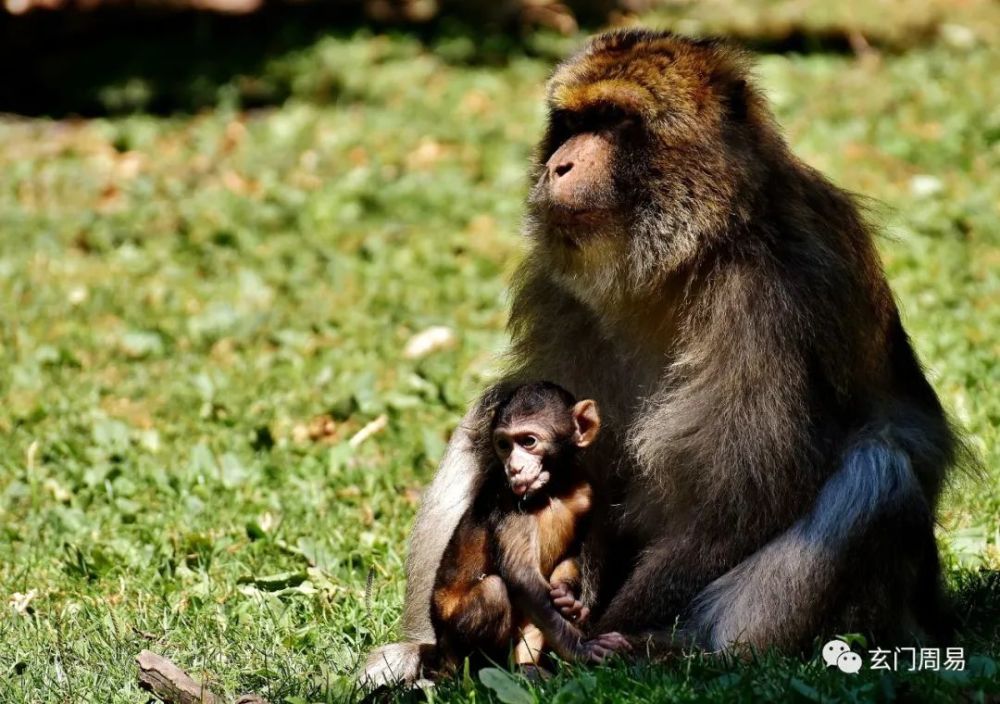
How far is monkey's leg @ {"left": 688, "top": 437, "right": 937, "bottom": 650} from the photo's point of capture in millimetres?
4484

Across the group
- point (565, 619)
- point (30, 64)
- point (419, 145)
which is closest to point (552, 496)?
point (565, 619)

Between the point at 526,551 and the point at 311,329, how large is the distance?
4302mm

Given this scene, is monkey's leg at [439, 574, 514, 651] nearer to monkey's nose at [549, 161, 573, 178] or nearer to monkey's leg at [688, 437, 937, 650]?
monkey's leg at [688, 437, 937, 650]

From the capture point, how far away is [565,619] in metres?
4.70

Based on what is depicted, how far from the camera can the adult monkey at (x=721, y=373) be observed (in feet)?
14.9

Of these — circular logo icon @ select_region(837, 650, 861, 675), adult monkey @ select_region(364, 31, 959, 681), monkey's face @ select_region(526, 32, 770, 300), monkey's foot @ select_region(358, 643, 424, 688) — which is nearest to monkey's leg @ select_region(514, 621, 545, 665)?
adult monkey @ select_region(364, 31, 959, 681)

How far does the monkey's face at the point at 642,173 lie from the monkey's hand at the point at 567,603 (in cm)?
98

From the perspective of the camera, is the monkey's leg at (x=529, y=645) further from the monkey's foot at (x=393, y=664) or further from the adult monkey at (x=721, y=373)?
the monkey's foot at (x=393, y=664)

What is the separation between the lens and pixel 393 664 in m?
5.02

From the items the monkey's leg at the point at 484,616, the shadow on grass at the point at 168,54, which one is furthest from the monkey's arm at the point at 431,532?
the shadow on grass at the point at 168,54

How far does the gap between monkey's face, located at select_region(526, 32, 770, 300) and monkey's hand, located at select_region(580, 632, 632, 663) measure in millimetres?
1130

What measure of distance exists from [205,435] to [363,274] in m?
2.29

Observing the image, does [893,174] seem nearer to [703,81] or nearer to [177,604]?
[703,81]

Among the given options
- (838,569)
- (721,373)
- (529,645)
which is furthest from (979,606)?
(529,645)
